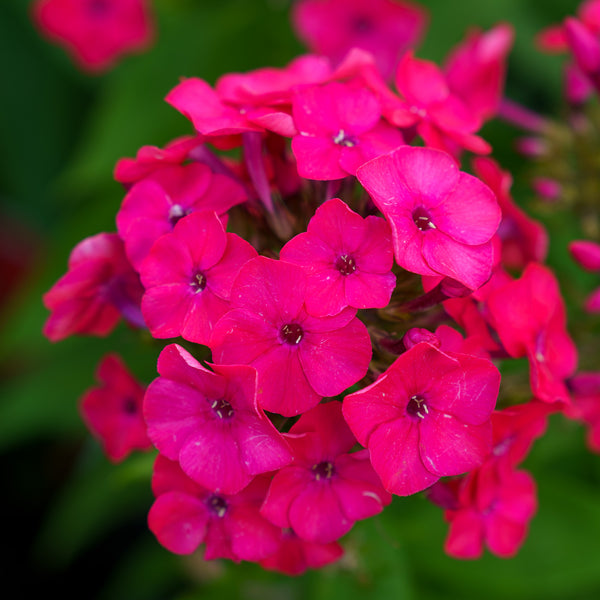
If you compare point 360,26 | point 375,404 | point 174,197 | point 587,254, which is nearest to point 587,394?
point 587,254

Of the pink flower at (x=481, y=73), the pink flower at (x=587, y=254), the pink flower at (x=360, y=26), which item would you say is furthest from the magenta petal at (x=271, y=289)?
the pink flower at (x=360, y=26)

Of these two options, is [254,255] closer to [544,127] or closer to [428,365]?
[428,365]

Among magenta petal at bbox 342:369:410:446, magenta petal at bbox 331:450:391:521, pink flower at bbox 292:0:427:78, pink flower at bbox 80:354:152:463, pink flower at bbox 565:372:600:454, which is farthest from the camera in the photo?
pink flower at bbox 292:0:427:78

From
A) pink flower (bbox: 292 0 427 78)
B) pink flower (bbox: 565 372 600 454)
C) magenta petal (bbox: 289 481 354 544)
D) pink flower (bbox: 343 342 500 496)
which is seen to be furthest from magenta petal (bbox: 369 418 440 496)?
pink flower (bbox: 292 0 427 78)

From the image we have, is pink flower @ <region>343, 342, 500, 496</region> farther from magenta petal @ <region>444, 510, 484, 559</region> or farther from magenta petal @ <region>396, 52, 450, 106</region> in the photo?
magenta petal @ <region>396, 52, 450, 106</region>

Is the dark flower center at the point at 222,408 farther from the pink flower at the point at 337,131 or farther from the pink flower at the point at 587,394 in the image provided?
the pink flower at the point at 587,394

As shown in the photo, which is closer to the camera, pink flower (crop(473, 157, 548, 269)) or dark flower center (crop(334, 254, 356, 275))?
dark flower center (crop(334, 254, 356, 275))
